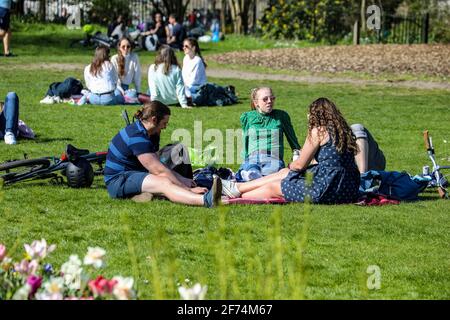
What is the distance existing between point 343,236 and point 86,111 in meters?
9.21

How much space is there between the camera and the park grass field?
20.7ft

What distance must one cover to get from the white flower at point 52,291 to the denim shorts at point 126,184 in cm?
493

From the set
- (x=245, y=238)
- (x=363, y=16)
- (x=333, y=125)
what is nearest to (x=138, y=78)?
(x=333, y=125)

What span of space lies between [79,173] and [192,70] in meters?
7.96

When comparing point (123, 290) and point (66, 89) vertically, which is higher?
point (123, 290)

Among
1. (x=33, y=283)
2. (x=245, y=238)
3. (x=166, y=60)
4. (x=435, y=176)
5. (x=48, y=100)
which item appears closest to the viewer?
(x=33, y=283)

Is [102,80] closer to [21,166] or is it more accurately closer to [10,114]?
[10,114]

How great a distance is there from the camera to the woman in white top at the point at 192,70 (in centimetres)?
1794

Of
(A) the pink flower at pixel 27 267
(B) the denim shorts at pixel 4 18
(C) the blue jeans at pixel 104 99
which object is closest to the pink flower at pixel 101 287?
(A) the pink flower at pixel 27 267

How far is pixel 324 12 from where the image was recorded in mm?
36125

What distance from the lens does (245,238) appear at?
8070 mm

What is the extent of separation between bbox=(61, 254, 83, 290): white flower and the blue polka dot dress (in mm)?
4780

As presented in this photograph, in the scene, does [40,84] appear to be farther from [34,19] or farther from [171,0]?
[171,0]

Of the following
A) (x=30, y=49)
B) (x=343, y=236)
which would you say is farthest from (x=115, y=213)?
(x=30, y=49)
